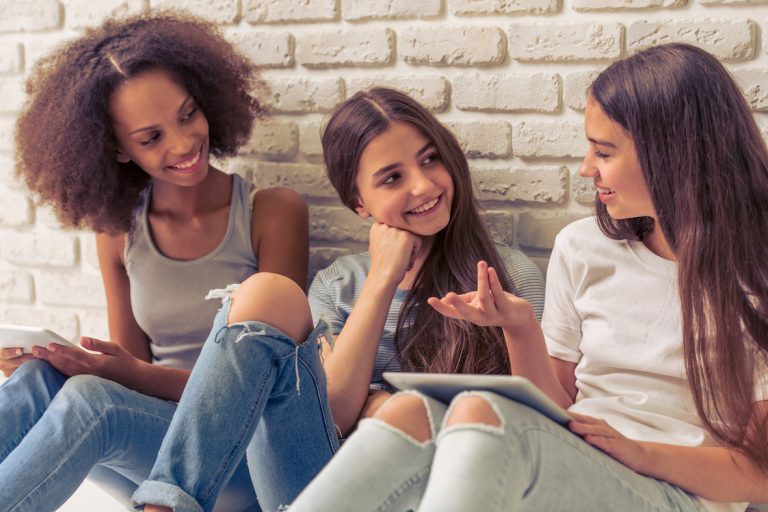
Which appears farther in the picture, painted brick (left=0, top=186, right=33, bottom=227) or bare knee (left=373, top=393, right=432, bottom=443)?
painted brick (left=0, top=186, right=33, bottom=227)

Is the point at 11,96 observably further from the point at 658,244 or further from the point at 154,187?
the point at 658,244

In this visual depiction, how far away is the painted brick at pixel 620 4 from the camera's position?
1.78 metres

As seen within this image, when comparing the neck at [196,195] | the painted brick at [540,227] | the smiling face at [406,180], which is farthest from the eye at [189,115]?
the painted brick at [540,227]

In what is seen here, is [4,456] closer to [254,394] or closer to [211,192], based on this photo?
[254,394]

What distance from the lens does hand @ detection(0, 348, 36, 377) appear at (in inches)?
66.7

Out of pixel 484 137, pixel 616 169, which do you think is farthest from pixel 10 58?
pixel 616 169

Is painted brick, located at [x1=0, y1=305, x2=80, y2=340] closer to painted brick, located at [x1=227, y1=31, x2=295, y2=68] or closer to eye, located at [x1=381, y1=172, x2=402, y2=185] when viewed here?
painted brick, located at [x1=227, y1=31, x2=295, y2=68]

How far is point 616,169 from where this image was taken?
4.89ft

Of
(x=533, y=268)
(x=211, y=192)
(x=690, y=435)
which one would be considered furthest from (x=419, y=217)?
(x=690, y=435)

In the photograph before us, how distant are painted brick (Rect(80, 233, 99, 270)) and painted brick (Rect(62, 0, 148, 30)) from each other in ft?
1.71

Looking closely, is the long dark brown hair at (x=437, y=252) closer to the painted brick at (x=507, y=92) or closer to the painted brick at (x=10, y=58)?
the painted brick at (x=507, y=92)

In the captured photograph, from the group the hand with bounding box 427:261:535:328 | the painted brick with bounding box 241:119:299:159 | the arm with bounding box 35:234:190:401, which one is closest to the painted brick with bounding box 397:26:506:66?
the painted brick with bounding box 241:119:299:159

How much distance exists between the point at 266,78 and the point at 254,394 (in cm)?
96

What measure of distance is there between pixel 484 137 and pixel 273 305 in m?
0.71
